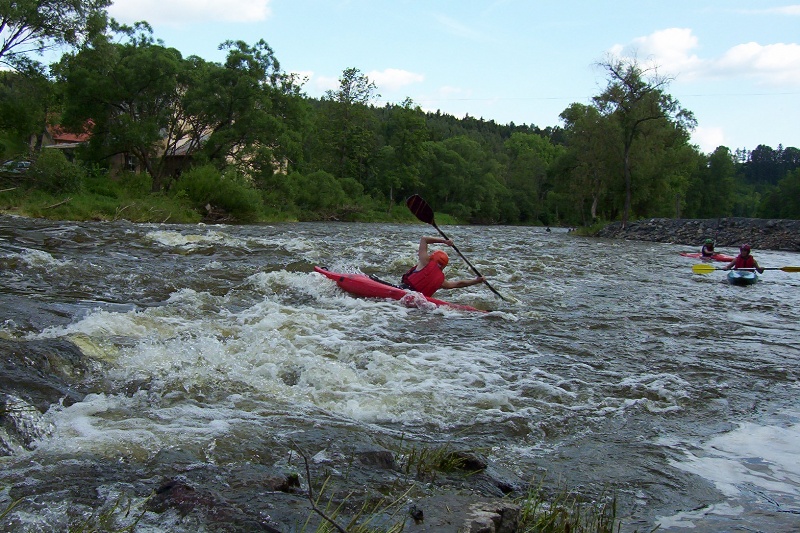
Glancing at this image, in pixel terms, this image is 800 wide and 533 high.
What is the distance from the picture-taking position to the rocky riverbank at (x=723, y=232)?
25.7m

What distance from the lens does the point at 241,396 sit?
4.28 metres

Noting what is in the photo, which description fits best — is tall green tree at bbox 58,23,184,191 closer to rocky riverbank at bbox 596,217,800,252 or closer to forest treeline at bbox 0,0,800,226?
forest treeline at bbox 0,0,800,226

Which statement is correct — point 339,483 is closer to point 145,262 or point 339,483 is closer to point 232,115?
point 145,262

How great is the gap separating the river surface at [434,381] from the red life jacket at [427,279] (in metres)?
0.63

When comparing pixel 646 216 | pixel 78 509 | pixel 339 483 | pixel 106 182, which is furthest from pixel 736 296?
pixel 646 216

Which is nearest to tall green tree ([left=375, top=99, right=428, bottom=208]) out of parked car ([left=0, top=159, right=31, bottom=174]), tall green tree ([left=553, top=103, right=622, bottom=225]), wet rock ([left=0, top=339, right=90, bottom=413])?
tall green tree ([left=553, top=103, right=622, bottom=225])

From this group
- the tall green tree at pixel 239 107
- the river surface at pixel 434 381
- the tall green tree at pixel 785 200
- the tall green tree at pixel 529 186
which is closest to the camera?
the river surface at pixel 434 381

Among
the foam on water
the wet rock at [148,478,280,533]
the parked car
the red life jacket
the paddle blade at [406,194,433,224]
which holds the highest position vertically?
the parked car

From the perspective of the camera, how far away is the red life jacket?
8.90 m

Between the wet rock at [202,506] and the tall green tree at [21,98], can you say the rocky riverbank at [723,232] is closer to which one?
the tall green tree at [21,98]

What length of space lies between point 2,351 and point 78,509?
2.25 m

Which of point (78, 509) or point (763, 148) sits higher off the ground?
point (763, 148)

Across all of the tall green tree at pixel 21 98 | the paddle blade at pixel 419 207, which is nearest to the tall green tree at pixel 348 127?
the tall green tree at pixel 21 98

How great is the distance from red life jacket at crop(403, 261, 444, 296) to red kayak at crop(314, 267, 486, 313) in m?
0.16
